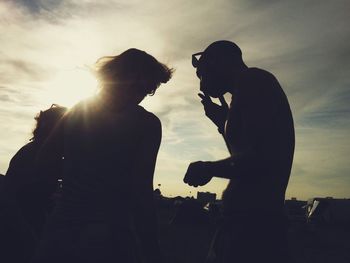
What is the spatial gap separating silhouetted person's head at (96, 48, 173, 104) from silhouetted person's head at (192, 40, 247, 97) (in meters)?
0.38

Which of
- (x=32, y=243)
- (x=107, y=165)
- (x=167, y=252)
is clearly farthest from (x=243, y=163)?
(x=167, y=252)

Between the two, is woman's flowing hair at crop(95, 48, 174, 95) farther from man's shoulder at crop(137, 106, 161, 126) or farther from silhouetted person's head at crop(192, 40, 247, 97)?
silhouetted person's head at crop(192, 40, 247, 97)

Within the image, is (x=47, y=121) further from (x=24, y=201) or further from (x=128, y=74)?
(x=128, y=74)

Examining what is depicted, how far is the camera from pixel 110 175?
7.14ft

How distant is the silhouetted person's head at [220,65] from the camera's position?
2.63 m

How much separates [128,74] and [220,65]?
63 centimetres

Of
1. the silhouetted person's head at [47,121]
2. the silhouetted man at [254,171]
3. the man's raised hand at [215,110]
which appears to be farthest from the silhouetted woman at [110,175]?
→ the silhouetted person's head at [47,121]

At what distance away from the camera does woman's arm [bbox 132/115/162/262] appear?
2.32 m

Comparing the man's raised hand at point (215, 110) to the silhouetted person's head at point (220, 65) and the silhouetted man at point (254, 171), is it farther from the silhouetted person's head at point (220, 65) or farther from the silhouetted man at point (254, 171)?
the silhouetted man at point (254, 171)

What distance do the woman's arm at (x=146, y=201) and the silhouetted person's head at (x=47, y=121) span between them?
1566 millimetres

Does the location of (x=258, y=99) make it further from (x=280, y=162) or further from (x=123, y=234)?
(x=123, y=234)

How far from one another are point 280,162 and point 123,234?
0.98m

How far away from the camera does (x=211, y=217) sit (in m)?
30.3

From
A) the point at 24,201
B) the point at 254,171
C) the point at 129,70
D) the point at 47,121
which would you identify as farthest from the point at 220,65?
the point at 24,201
